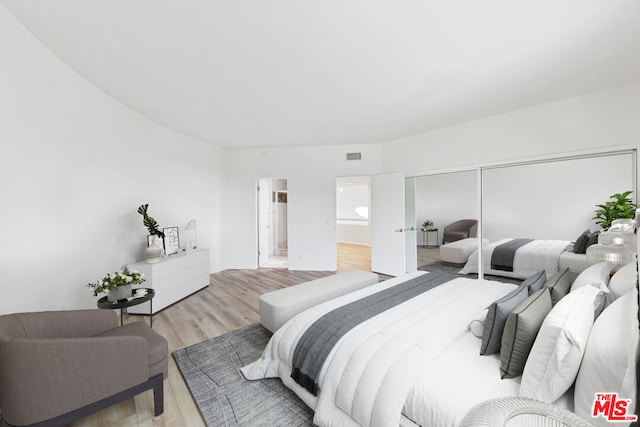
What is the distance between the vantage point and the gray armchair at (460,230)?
4.10 metres

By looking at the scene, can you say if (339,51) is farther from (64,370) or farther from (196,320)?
(196,320)

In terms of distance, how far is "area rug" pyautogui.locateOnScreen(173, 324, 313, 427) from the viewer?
64.4 inches

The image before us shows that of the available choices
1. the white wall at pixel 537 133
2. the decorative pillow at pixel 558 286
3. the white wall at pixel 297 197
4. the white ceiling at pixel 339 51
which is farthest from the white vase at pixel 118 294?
the white wall at pixel 537 133

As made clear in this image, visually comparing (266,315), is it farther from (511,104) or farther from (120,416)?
(511,104)

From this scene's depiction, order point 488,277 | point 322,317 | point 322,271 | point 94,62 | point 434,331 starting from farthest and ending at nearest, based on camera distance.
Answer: point 322,271 < point 488,277 < point 94,62 < point 322,317 < point 434,331

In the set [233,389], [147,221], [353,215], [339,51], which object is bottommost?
[233,389]

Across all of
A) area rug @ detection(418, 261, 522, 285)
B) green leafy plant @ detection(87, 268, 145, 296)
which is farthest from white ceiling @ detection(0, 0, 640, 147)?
area rug @ detection(418, 261, 522, 285)

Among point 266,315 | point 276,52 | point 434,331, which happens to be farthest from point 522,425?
point 276,52

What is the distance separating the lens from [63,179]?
97.0 inches

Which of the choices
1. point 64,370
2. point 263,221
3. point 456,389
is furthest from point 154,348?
point 263,221

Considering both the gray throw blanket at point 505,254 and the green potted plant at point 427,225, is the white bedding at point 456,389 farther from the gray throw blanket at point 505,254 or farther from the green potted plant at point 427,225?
the green potted plant at point 427,225

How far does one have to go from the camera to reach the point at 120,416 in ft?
5.54

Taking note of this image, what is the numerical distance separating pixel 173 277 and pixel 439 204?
439 cm

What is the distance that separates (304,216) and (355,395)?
4.25m
